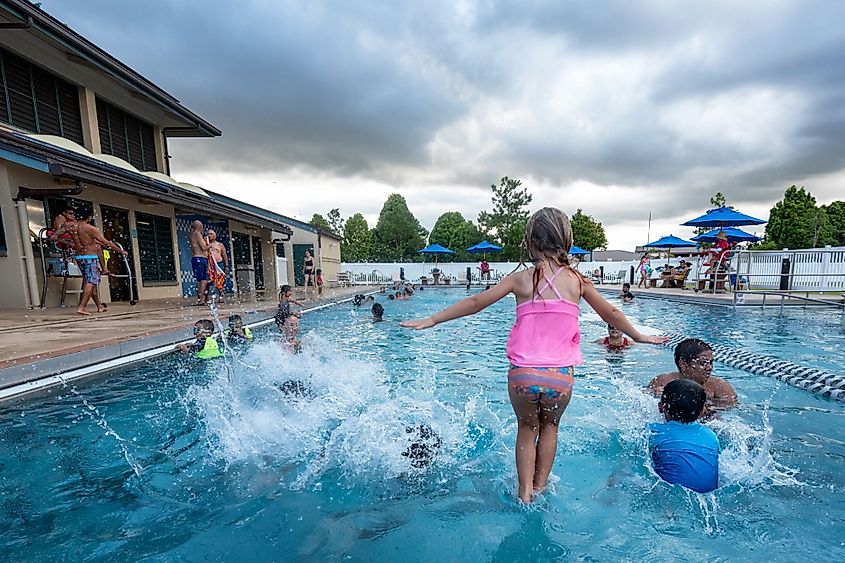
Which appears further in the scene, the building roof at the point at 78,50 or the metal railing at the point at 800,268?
the metal railing at the point at 800,268

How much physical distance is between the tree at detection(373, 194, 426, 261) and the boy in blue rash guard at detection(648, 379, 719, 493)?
46.6 meters

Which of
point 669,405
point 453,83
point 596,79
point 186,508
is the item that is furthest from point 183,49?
point 669,405

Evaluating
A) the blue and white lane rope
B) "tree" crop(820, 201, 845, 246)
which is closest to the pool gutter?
the blue and white lane rope

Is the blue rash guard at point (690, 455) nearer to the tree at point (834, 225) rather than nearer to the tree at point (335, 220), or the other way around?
the tree at point (834, 225)

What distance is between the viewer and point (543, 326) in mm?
1977

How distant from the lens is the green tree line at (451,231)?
1702 inches

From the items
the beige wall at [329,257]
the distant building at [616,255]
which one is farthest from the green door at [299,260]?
the distant building at [616,255]

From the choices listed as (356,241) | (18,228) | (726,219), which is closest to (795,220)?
(726,219)

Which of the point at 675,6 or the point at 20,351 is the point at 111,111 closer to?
the point at 20,351

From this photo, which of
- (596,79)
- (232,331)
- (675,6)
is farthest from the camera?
(596,79)

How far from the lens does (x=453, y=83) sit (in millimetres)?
13227

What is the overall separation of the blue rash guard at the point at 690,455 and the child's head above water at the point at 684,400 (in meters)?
0.09

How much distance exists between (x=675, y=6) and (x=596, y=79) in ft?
11.7

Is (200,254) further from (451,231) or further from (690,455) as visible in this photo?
(451,231)
